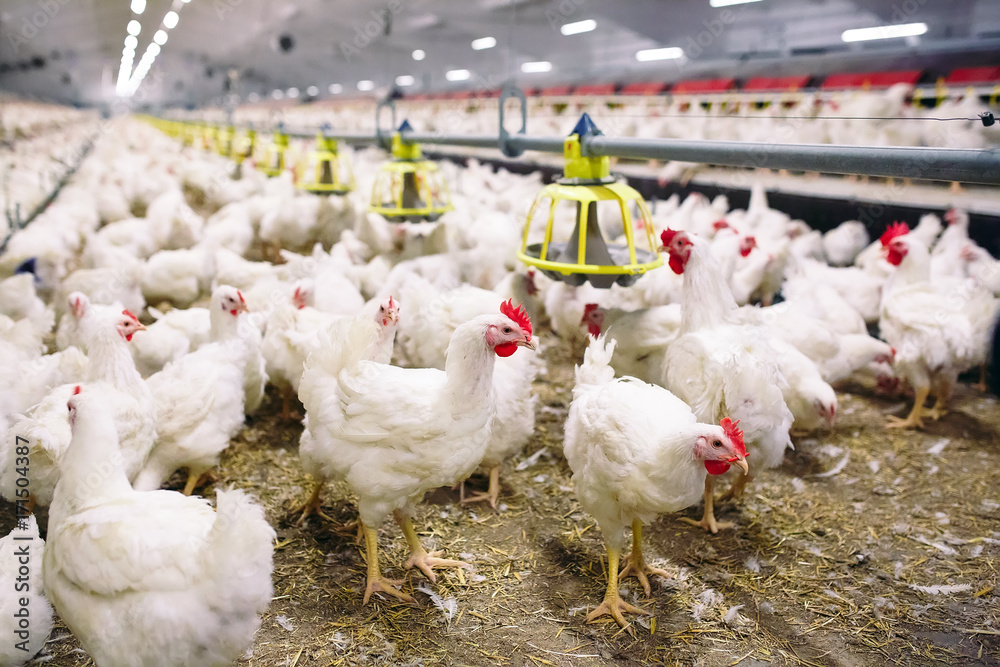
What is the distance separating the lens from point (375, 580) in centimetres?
238

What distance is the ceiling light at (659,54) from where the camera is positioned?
12180 millimetres

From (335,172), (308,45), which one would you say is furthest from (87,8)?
(335,172)

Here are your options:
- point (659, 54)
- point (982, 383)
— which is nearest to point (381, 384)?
point (982, 383)

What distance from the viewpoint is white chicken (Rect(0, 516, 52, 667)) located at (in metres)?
1.78

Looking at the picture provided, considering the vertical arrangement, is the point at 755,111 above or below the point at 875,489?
above

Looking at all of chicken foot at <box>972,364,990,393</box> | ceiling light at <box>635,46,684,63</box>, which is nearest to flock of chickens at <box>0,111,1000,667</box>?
chicken foot at <box>972,364,990,393</box>

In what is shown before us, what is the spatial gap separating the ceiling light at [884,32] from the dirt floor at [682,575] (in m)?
8.24

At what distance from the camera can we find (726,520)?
2.92 meters

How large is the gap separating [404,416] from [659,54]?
12.9 meters

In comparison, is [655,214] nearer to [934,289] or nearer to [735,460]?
[934,289]

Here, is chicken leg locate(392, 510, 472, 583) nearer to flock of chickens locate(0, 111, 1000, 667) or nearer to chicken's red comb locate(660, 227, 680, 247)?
flock of chickens locate(0, 111, 1000, 667)

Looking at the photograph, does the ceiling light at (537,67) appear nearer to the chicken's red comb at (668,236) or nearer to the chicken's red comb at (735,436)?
the chicken's red comb at (668,236)

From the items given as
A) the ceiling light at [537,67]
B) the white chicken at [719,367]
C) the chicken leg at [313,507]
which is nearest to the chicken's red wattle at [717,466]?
the white chicken at [719,367]

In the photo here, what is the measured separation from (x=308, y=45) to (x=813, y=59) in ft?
49.3
